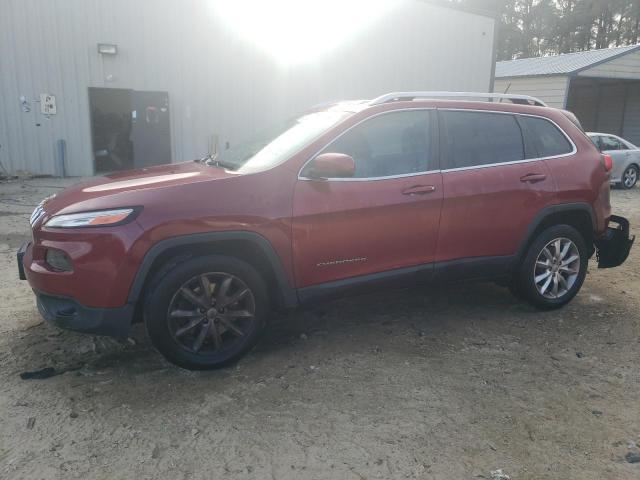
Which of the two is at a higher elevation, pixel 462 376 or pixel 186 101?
pixel 186 101

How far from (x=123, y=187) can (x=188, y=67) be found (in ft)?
35.9

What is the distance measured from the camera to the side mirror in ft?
10.8

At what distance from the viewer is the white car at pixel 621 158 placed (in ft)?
44.5

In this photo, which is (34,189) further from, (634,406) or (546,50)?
(546,50)

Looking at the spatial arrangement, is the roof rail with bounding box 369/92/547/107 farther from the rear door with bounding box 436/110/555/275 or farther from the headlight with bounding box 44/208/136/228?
the headlight with bounding box 44/208/136/228

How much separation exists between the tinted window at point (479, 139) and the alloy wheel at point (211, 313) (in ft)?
5.91

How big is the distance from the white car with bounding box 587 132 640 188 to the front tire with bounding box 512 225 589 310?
1044 centimetres

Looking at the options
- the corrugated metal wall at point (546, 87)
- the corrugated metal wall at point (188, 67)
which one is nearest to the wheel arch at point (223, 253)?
the corrugated metal wall at point (188, 67)

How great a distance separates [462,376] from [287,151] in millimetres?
→ 1890

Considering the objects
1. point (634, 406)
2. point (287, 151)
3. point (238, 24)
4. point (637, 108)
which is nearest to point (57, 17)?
point (238, 24)

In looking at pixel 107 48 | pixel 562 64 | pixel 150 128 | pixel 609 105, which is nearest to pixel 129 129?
pixel 150 128

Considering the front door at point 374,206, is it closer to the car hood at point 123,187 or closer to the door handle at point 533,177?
the car hood at point 123,187

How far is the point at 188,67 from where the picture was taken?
43.3 feet

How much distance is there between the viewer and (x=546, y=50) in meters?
48.5
